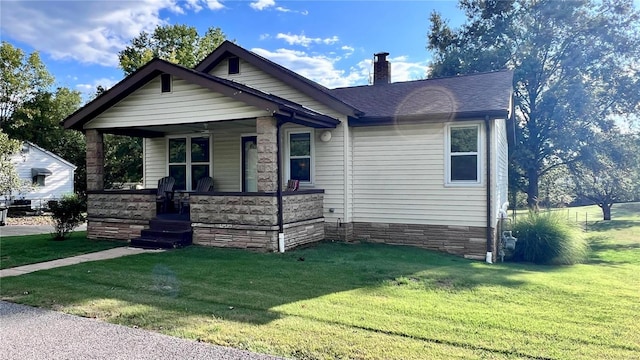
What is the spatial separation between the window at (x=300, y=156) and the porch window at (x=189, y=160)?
2.86 meters

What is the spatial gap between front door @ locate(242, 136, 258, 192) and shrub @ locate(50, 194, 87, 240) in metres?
4.49

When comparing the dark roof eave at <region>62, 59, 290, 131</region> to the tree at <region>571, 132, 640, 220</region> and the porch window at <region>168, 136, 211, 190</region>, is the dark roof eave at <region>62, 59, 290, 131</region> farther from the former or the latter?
the tree at <region>571, 132, 640, 220</region>

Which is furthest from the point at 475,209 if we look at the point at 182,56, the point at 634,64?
the point at 182,56

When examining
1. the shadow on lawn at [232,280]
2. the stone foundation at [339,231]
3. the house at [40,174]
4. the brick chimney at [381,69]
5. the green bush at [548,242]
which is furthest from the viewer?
the house at [40,174]

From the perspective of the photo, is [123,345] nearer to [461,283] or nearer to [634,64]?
[461,283]

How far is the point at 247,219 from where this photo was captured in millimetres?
9141

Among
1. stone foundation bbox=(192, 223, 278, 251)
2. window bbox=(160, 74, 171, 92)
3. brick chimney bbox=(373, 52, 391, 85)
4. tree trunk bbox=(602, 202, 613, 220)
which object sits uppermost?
brick chimney bbox=(373, 52, 391, 85)

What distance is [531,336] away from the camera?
4.15m


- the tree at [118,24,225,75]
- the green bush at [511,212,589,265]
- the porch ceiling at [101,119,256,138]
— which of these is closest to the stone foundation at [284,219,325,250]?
the porch ceiling at [101,119,256,138]

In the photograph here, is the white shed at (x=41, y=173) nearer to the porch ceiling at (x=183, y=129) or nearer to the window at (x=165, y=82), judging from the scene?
the porch ceiling at (x=183, y=129)

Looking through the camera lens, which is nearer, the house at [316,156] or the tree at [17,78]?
the house at [316,156]

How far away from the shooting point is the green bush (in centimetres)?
979

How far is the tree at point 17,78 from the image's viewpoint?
32844mm

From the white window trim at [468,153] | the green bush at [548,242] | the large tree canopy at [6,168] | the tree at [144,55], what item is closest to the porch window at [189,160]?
the white window trim at [468,153]
